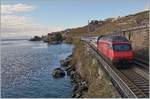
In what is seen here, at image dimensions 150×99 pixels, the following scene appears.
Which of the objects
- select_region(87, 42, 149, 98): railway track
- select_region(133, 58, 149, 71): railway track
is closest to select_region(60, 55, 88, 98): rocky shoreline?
select_region(133, 58, 149, 71): railway track

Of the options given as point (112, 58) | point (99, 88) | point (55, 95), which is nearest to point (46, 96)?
point (55, 95)

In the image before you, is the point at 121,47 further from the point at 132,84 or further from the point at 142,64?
the point at 132,84

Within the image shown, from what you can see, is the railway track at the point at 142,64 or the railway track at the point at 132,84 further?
the railway track at the point at 142,64

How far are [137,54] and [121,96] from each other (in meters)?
22.9

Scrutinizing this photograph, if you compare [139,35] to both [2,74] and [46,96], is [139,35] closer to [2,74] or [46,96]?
[46,96]

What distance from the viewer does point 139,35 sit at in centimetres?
5344

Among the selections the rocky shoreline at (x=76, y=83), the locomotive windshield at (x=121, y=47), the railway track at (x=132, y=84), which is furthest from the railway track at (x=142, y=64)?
the rocky shoreline at (x=76, y=83)

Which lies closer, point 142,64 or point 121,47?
point 121,47

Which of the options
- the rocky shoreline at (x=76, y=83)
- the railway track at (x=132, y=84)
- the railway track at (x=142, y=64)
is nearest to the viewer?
the railway track at (x=132, y=84)

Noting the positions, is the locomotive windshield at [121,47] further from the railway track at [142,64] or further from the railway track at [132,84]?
the railway track at [132,84]

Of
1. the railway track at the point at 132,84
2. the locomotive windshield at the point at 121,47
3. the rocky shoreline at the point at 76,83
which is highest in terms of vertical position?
the locomotive windshield at the point at 121,47

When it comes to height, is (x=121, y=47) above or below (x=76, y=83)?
above

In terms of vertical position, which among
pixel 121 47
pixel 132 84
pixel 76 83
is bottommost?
pixel 76 83

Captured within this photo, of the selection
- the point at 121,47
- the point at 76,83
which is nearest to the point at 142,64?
the point at 121,47
